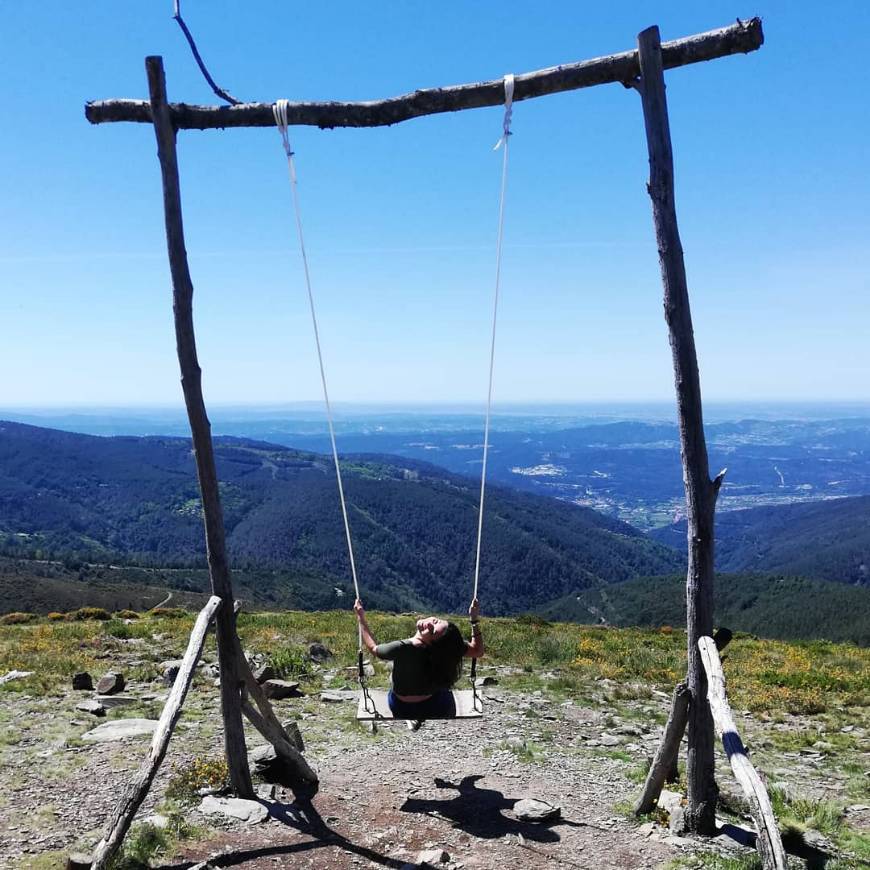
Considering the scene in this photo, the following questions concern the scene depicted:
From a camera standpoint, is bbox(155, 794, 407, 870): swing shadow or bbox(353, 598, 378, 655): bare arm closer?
bbox(155, 794, 407, 870): swing shadow

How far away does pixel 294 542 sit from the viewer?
7515 inches

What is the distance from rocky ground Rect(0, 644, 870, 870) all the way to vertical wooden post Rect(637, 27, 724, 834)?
635 millimetres

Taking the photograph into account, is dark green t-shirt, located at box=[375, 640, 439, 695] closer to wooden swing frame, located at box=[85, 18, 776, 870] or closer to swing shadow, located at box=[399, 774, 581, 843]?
swing shadow, located at box=[399, 774, 581, 843]

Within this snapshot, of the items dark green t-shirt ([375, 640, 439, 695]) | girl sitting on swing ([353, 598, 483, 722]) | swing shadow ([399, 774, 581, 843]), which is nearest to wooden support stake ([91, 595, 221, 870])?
girl sitting on swing ([353, 598, 483, 722])

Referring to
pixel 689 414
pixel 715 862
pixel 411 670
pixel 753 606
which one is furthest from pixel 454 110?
pixel 753 606

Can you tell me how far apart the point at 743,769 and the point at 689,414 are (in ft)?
9.06

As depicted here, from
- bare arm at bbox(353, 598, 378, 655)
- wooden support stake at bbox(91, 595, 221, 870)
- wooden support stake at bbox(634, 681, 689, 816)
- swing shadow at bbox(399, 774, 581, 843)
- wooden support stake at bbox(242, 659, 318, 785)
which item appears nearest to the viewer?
wooden support stake at bbox(91, 595, 221, 870)

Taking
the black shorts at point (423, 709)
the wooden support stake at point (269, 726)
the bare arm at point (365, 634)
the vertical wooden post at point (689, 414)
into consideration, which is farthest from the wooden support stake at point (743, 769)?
the wooden support stake at point (269, 726)

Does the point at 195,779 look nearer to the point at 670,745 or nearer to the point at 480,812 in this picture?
the point at 480,812

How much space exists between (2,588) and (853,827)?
62213 millimetres

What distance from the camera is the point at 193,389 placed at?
7082 millimetres

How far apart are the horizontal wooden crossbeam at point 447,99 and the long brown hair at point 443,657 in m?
5.16

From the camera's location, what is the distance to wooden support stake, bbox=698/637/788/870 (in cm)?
Result: 446

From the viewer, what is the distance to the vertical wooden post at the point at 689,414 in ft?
19.9
